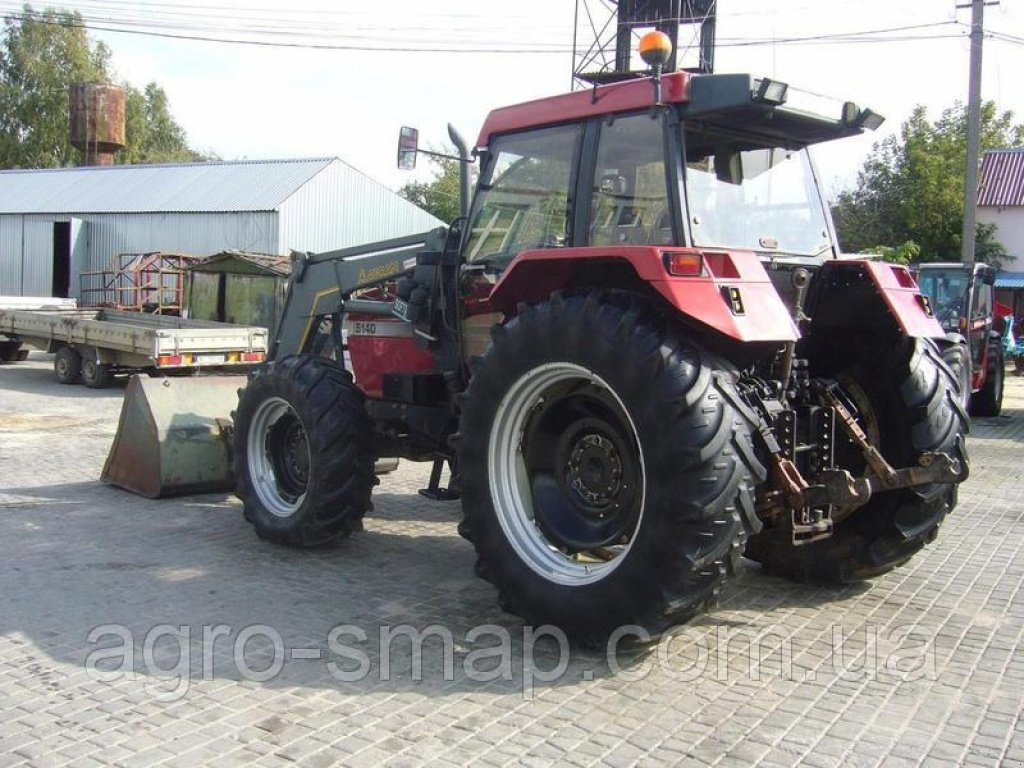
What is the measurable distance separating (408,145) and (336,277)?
130cm

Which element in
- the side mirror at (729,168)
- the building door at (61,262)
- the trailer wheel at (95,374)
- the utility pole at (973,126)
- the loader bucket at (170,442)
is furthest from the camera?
the building door at (61,262)

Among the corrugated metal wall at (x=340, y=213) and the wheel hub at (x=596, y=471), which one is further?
the corrugated metal wall at (x=340, y=213)

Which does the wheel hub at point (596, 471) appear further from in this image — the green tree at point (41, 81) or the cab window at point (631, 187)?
the green tree at point (41, 81)

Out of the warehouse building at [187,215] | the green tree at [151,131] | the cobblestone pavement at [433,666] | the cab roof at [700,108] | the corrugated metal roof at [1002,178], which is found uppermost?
the green tree at [151,131]

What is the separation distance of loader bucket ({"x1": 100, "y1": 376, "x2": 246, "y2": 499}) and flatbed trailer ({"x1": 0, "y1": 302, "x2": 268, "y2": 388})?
697 cm

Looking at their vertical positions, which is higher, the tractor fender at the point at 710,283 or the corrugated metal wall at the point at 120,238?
the corrugated metal wall at the point at 120,238

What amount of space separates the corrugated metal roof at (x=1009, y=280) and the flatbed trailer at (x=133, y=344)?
22.3 metres

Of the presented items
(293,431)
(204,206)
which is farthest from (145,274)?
(293,431)

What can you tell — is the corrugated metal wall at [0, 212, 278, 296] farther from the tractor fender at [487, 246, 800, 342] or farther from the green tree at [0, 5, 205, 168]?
the tractor fender at [487, 246, 800, 342]

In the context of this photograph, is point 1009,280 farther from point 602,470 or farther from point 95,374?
point 602,470

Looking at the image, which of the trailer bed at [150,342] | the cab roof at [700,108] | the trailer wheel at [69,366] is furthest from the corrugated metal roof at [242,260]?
the cab roof at [700,108]

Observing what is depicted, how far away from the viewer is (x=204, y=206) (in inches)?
1154

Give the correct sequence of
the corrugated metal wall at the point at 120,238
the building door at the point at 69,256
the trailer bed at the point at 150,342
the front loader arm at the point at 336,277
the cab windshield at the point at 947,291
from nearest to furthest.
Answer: the front loader arm at the point at 336,277 → the trailer bed at the point at 150,342 → the cab windshield at the point at 947,291 → the corrugated metal wall at the point at 120,238 → the building door at the point at 69,256

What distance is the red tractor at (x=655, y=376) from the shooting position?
420 centimetres
